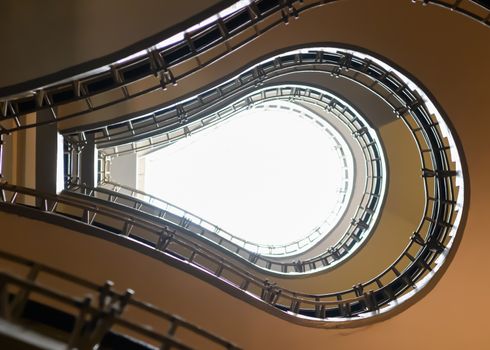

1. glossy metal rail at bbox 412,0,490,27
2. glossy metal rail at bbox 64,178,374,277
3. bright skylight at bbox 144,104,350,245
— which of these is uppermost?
glossy metal rail at bbox 412,0,490,27

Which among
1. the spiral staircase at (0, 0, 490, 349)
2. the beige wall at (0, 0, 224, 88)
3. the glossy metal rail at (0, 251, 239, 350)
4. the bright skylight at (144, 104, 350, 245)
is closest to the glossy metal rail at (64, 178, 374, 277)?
the spiral staircase at (0, 0, 490, 349)

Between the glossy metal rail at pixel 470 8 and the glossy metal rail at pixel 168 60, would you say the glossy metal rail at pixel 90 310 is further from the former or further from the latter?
the glossy metal rail at pixel 470 8

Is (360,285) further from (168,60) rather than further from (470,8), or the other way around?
(168,60)

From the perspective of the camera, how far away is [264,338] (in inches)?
247

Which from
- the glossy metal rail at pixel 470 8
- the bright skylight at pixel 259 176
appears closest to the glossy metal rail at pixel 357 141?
the bright skylight at pixel 259 176

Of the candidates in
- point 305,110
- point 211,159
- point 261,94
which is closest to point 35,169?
point 261,94

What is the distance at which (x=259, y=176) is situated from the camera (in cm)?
2084

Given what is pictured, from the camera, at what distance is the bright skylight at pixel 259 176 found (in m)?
16.6

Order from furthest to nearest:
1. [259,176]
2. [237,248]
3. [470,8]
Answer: [259,176] < [237,248] < [470,8]

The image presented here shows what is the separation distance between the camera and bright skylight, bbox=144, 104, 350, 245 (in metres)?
16.6

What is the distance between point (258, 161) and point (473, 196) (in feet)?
47.2

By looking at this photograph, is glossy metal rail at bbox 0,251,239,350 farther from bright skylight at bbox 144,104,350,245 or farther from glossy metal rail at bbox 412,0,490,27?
bright skylight at bbox 144,104,350,245

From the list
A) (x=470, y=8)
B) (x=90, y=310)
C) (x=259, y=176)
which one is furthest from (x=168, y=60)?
(x=259, y=176)

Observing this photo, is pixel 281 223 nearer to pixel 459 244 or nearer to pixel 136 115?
pixel 136 115
